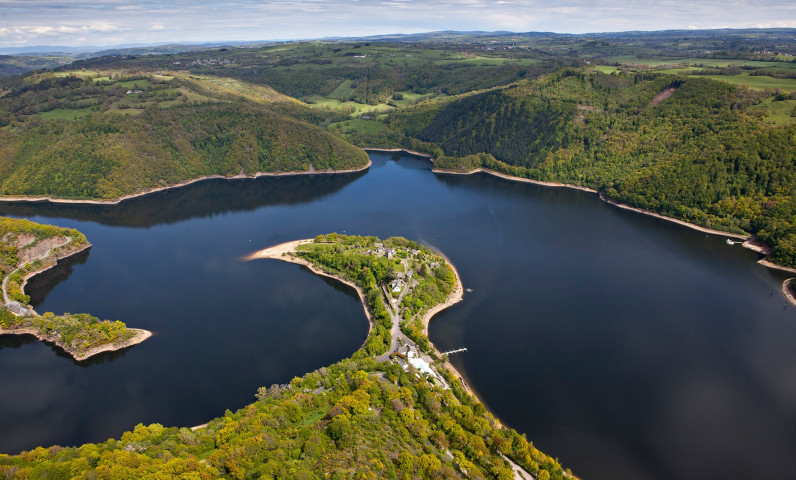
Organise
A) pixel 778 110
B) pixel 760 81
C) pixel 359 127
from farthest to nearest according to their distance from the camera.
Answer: pixel 359 127, pixel 760 81, pixel 778 110

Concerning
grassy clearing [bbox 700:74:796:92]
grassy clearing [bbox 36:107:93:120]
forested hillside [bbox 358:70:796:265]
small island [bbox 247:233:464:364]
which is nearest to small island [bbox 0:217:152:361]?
small island [bbox 247:233:464:364]

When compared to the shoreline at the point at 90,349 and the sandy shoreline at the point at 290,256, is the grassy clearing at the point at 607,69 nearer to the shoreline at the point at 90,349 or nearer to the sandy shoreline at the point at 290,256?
the sandy shoreline at the point at 290,256

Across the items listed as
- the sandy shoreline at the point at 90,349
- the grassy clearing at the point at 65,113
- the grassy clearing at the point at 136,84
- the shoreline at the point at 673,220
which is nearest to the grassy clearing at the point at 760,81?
the shoreline at the point at 673,220

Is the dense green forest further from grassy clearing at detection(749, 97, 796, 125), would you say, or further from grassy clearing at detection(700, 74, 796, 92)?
grassy clearing at detection(700, 74, 796, 92)

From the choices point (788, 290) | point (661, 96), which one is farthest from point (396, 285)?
point (661, 96)

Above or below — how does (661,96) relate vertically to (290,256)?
above

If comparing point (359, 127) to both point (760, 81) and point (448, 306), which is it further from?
point (448, 306)
